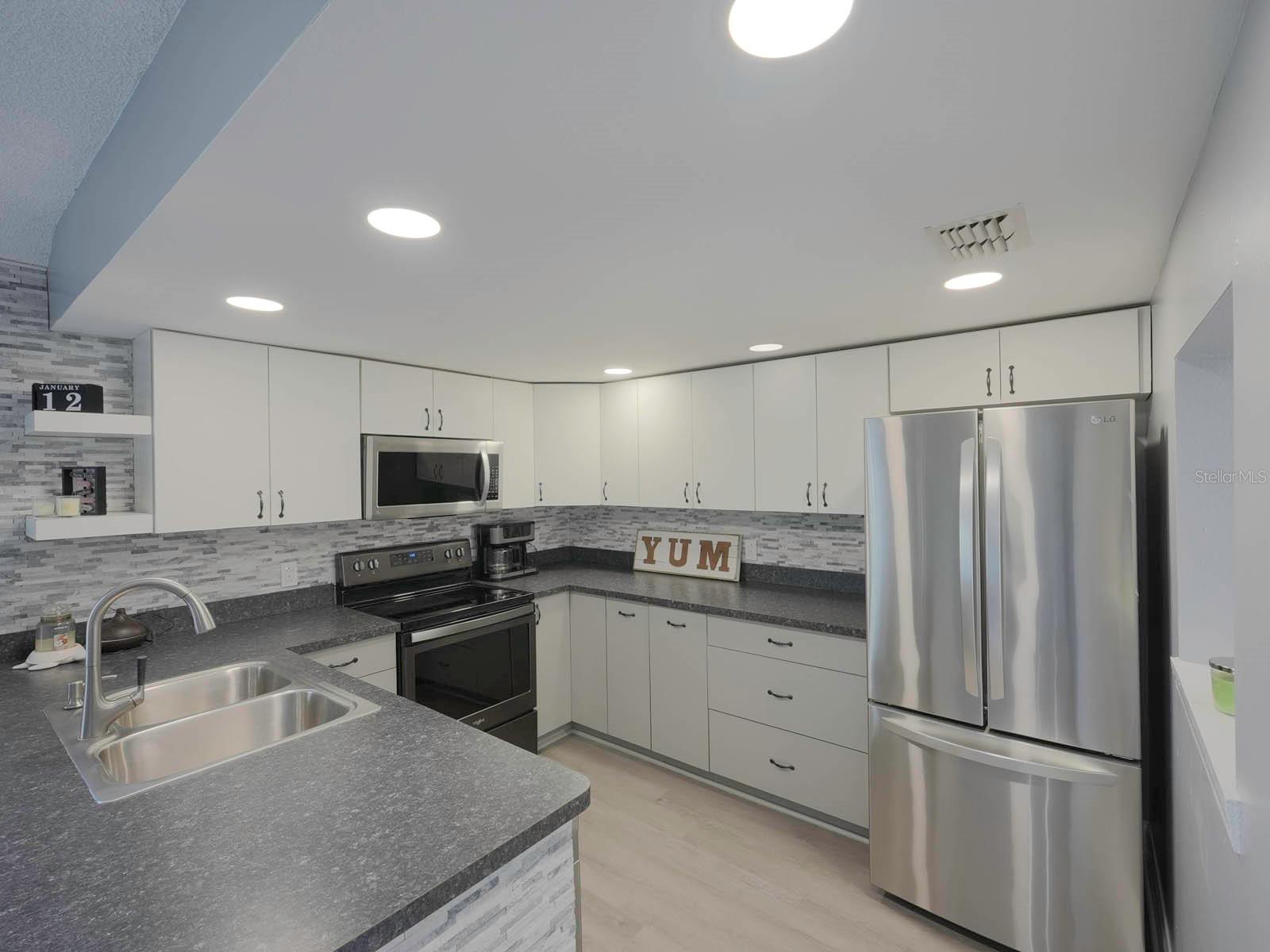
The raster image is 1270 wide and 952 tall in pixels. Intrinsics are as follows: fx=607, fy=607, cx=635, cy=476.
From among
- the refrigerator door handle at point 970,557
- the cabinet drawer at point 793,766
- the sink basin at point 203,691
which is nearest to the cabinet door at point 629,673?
the cabinet drawer at point 793,766

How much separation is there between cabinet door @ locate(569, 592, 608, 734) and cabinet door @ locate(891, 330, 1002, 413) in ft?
6.09

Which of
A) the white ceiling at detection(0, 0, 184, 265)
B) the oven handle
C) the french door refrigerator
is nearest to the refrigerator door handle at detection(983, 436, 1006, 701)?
the french door refrigerator

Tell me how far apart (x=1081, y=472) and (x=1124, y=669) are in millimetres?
569

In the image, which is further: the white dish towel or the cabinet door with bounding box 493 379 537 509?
the cabinet door with bounding box 493 379 537 509

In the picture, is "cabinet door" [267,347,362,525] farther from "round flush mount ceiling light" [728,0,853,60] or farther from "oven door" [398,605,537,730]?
"round flush mount ceiling light" [728,0,853,60]

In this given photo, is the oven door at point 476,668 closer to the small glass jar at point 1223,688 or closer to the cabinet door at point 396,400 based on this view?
the cabinet door at point 396,400

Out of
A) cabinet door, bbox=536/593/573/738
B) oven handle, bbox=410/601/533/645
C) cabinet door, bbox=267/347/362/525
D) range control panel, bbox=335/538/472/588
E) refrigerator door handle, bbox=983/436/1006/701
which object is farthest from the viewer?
cabinet door, bbox=536/593/573/738

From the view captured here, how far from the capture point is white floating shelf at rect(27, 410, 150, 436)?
76.5 inches

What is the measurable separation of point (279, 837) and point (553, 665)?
2.33m

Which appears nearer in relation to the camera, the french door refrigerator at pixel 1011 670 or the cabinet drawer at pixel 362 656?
the french door refrigerator at pixel 1011 670

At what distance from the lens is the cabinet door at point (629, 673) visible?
10.4ft

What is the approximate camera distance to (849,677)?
2469 mm

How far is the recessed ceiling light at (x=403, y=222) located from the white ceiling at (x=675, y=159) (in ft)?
0.13

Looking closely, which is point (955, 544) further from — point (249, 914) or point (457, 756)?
point (249, 914)
